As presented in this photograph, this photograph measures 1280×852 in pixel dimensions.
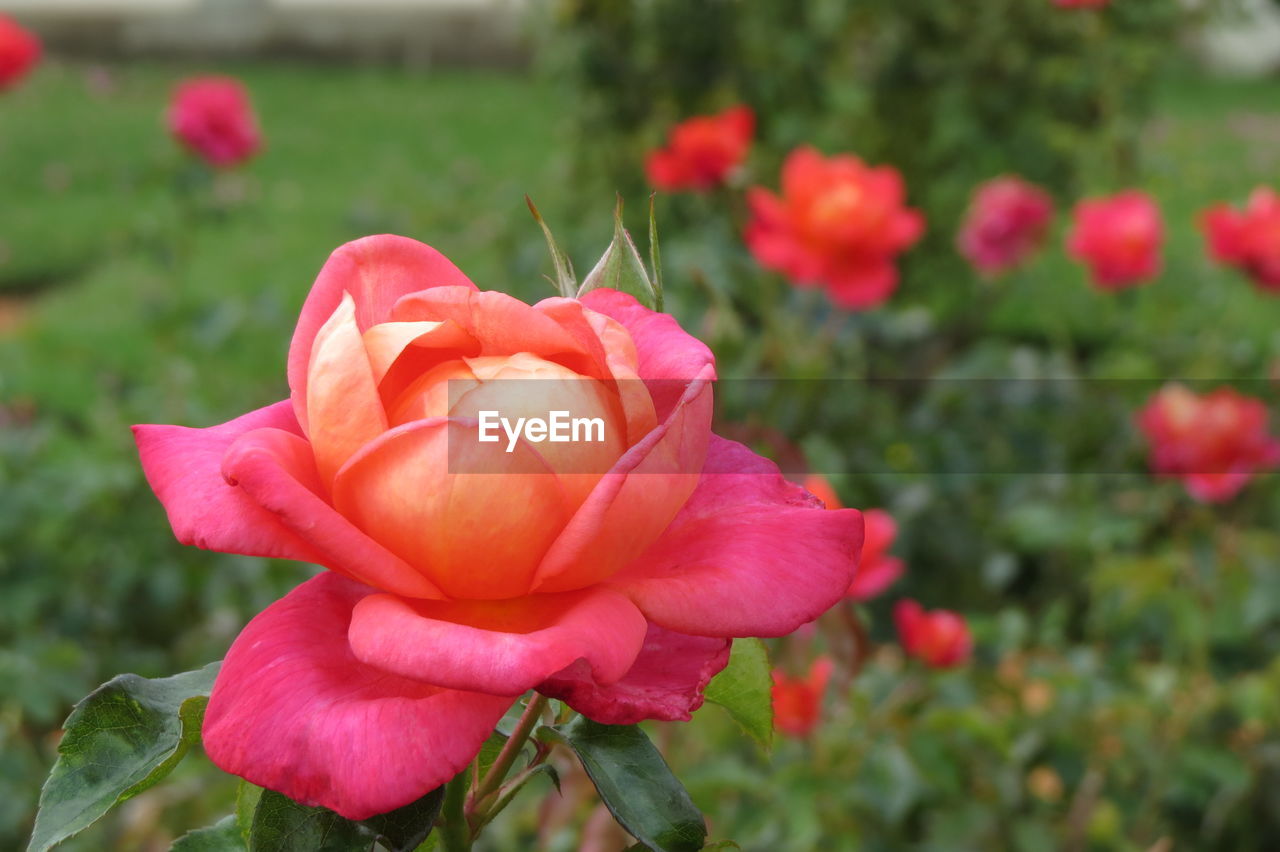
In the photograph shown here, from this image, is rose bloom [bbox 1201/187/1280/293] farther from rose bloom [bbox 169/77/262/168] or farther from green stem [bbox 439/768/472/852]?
green stem [bbox 439/768/472/852]

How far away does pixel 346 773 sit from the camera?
30 cm

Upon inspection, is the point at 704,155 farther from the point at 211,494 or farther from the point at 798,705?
the point at 211,494

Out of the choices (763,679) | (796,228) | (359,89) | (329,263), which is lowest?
(359,89)

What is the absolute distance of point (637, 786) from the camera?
14.2 inches

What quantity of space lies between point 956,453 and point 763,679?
159cm

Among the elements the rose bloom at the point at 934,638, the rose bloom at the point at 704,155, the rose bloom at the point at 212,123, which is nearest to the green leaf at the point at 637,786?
the rose bloom at the point at 934,638

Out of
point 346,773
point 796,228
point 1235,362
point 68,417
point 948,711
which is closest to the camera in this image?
point 346,773

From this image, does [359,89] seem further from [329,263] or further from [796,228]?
[329,263]

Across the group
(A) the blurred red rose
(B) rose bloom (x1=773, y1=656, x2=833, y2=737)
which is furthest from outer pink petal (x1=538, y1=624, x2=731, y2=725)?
(A) the blurred red rose

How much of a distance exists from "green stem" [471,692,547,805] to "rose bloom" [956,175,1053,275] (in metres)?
2.03

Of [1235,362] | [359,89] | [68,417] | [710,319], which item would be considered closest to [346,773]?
[710,319]

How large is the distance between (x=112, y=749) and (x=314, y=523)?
3.9 inches

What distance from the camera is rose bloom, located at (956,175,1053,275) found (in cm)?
223

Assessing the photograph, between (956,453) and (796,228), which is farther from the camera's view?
(956,453)
